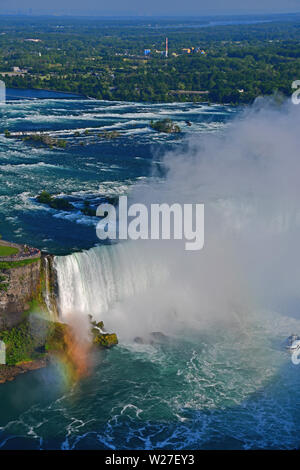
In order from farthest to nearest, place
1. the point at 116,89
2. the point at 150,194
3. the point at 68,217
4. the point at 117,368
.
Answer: the point at 116,89 → the point at 150,194 → the point at 68,217 → the point at 117,368

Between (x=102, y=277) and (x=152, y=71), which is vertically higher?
(x=152, y=71)

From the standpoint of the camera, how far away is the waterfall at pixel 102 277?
26.2m

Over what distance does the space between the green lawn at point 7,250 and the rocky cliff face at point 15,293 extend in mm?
1191

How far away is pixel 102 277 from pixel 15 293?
4884 millimetres

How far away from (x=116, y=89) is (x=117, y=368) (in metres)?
61.1

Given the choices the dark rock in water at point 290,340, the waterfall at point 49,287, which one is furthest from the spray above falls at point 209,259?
the dark rock in water at point 290,340

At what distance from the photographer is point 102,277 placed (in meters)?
27.6

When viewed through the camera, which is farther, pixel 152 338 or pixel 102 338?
pixel 152 338


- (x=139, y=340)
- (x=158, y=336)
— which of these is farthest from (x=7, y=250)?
(x=158, y=336)

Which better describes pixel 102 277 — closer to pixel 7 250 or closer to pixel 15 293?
pixel 7 250
